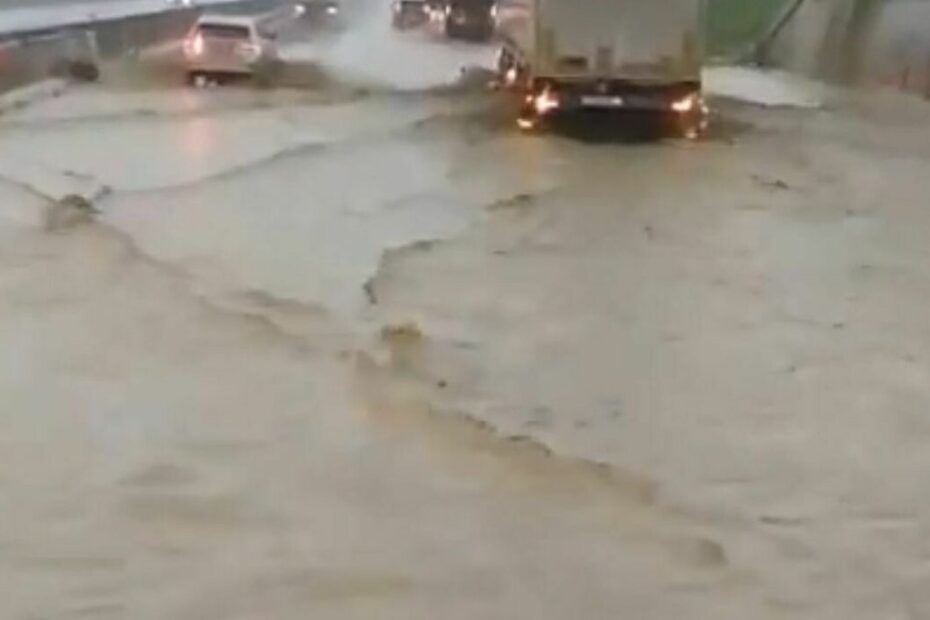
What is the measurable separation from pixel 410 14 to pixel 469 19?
3000 mm

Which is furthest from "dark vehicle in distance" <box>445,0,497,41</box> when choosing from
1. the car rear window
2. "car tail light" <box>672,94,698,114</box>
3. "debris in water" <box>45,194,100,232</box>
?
"debris in water" <box>45,194,100,232</box>

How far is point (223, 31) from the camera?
32.8 metres

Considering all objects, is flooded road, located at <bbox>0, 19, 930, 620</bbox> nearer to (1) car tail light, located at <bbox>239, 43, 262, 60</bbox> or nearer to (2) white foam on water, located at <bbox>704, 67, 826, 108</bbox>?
(2) white foam on water, located at <bbox>704, 67, 826, 108</bbox>

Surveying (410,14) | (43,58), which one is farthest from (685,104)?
(410,14)

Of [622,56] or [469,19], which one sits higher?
[622,56]

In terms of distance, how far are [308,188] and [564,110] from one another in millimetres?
6519

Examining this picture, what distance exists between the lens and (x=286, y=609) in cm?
887

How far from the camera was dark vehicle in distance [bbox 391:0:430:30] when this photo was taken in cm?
4456

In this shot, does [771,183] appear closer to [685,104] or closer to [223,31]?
[685,104]

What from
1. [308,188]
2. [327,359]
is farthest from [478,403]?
[308,188]

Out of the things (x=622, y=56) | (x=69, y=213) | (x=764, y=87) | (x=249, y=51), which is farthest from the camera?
(x=764, y=87)

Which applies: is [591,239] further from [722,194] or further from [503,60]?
[503,60]

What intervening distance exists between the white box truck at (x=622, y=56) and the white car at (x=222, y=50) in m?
7.63

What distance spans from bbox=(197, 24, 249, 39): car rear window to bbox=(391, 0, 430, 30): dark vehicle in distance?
38.7 feet
